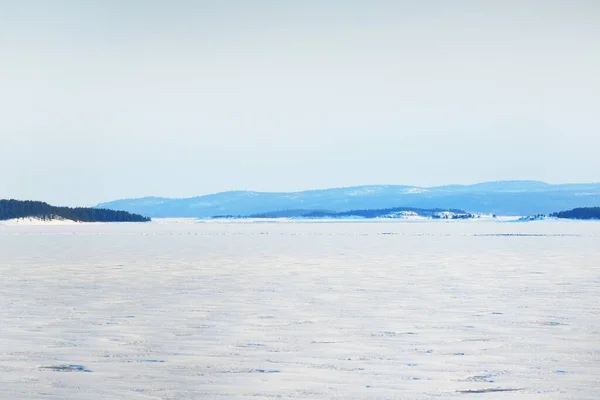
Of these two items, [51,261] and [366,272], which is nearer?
[366,272]

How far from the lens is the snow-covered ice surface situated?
1128 centimetres

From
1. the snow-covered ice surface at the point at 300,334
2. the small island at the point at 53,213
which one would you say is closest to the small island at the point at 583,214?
the small island at the point at 53,213

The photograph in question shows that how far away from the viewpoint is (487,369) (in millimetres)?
12281

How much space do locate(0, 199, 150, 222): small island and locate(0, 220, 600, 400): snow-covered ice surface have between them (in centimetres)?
14007

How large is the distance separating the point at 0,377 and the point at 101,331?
4036 mm

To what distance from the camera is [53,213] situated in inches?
6658

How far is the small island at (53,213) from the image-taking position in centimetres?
16438

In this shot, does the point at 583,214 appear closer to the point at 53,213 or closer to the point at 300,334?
the point at 53,213

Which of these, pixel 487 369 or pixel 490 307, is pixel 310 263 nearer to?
pixel 490 307

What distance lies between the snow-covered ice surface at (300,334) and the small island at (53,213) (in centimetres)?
14007

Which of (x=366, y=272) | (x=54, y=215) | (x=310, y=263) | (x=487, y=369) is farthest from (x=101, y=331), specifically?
(x=54, y=215)

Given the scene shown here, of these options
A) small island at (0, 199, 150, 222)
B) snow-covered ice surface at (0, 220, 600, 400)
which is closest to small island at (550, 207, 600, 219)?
small island at (0, 199, 150, 222)

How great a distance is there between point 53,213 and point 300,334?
15981cm

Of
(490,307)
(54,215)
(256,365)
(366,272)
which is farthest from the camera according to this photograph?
(54,215)
